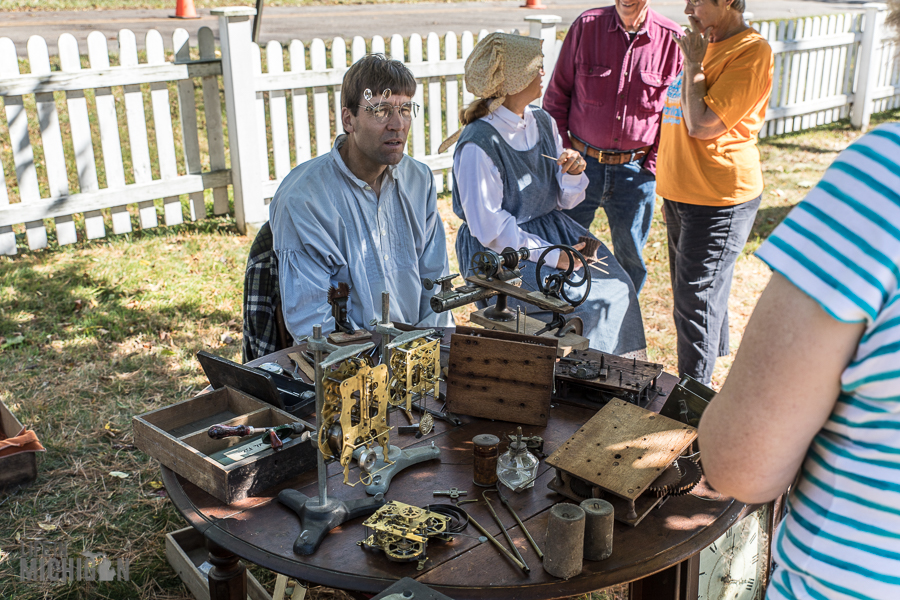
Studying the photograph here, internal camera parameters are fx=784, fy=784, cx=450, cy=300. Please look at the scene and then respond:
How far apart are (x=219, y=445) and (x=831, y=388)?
1.53 metres

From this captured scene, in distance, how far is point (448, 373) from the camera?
2.32m

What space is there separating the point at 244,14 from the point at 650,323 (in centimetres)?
376

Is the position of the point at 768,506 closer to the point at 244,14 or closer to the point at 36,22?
the point at 244,14

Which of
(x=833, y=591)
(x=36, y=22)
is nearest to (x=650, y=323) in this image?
(x=833, y=591)

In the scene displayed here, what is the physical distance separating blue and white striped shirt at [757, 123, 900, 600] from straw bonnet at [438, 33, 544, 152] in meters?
2.67

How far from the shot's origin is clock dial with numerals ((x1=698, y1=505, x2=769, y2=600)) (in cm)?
227

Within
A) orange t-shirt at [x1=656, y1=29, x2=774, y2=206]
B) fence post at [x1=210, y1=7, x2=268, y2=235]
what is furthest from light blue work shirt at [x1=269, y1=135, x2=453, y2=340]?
fence post at [x1=210, y1=7, x2=268, y2=235]

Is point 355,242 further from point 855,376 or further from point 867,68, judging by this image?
point 867,68

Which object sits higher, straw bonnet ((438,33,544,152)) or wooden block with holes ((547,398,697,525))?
straw bonnet ((438,33,544,152))

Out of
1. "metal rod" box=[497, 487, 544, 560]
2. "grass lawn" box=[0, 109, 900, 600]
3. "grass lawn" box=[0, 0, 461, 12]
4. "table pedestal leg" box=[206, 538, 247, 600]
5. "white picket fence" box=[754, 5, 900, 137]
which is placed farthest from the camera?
"grass lawn" box=[0, 0, 461, 12]

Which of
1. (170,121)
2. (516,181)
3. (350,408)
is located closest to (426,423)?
(350,408)

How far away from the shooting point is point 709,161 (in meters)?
3.72

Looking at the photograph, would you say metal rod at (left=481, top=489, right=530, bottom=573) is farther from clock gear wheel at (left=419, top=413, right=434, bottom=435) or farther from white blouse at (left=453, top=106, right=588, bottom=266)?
white blouse at (left=453, top=106, right=588, bottom=266)

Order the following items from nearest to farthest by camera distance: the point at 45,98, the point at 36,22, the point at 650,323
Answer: the point at 650,323 < the point at 45,98 < the point at 36,22
